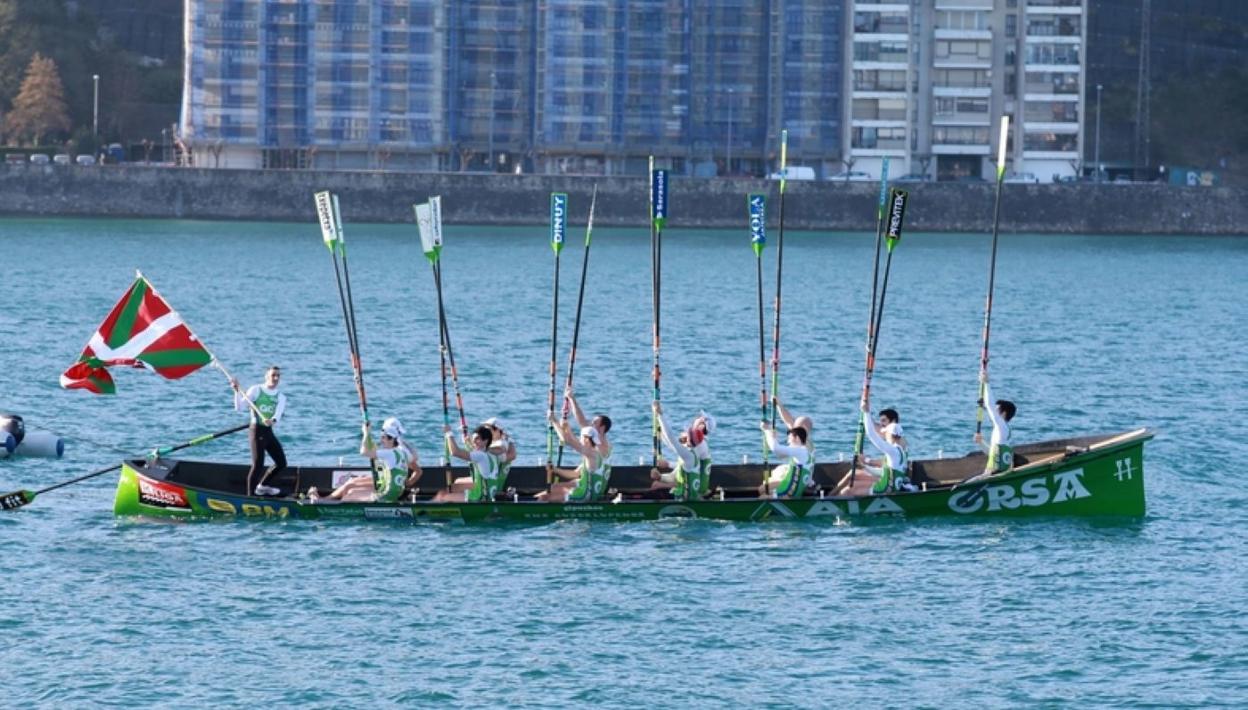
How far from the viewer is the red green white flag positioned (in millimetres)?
37750

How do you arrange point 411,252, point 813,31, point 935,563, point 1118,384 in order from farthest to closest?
point 813,31 → point 411,252 → point 1118,384 → point 935,563

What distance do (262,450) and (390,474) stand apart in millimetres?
2207

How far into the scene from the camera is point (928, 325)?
83.6 m

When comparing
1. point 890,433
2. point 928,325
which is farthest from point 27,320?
point 890,433

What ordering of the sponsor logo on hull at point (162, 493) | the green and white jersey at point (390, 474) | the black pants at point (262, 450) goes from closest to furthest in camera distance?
the green and white jersey at point (390, 474) < the sponsor logo on hull at point (162, 493) < the black pants at point (262, 450)

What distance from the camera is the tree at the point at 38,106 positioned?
147250 mm

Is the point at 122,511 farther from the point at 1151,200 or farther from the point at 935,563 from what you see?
the point at 1151,200

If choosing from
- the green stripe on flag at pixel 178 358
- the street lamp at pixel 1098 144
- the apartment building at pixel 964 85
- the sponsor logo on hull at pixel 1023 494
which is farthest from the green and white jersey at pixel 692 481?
the street lamp at pixel 1098 144

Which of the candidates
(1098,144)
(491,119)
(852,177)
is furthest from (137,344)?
(1098,144)

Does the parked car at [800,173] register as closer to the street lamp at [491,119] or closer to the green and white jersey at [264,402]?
the street lamp at [491,119]

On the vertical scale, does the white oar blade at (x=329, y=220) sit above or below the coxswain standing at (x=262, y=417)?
above

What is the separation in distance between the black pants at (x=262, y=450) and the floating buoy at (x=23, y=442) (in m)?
7.93

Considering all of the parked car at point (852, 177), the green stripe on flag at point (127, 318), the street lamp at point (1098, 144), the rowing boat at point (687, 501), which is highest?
the street lamp at point (1098, 144)

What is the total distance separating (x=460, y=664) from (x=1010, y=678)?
692cm
